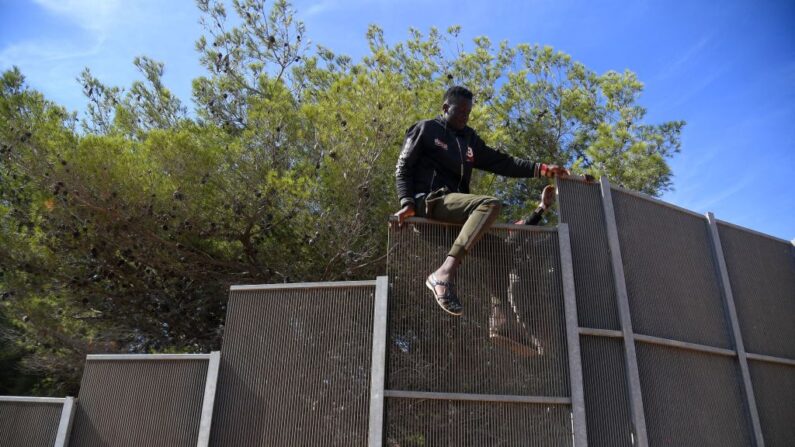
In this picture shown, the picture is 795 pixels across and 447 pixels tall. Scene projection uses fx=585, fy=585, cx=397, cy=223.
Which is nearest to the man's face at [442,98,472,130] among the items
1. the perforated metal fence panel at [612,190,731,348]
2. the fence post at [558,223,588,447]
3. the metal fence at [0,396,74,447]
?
the fence post at [558,223,588,447]

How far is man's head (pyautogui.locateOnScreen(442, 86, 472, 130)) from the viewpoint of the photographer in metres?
4.78

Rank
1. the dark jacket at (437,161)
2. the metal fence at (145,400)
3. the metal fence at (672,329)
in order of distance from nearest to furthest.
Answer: the metal fence at (672,329) → the metal fence at (145,400) → the dark jacket at (437,161)

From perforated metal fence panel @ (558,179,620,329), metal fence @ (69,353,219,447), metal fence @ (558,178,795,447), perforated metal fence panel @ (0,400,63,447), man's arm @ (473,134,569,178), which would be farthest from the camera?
perforated metal fence panel @ (0,400,63,447)

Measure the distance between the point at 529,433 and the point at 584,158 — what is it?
7.95 m

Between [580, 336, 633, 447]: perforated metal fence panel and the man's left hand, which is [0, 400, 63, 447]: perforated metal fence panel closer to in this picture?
[580, 336, 633, 447]: perforated metal fence panel

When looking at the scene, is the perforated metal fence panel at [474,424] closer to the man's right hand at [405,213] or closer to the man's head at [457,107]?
the man's right hand at [405,213]

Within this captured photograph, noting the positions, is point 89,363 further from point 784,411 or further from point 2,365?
point 2,365

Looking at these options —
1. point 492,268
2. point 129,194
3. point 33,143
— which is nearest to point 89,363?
point 129,194

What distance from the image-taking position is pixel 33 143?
7.55 metres

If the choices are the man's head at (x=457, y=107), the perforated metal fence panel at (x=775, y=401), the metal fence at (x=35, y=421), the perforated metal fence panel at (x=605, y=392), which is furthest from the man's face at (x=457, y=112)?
the metal fence at (x=35, y=421)

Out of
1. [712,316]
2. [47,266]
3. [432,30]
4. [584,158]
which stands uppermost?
[432,30]

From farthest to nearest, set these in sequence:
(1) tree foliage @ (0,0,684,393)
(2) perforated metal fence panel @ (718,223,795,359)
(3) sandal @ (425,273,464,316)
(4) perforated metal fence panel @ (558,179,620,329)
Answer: (1) tree foliage @ (0,0,684,393), (2) perforated metal fence panel @ (718,223,795,359), (4) perforated metal fence panel @ (558,179,620,329), (3) sandal @ (425,273,464,316)

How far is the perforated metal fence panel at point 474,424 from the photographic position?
3.81 m

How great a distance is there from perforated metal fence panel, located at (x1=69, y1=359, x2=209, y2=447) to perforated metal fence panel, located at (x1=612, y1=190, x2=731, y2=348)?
343cm
